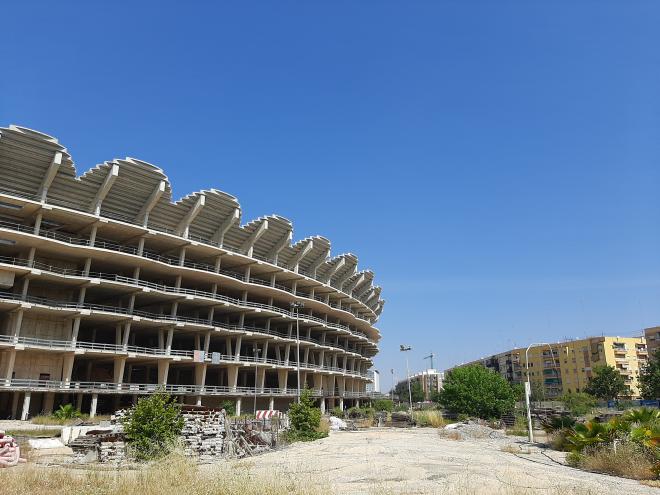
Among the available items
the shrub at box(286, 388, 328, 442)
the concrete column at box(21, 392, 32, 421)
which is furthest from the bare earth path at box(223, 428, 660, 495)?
the concrete column at box(21, 392, 32, 421)

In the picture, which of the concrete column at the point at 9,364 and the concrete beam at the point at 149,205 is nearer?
the concrete column at the point at 9,364

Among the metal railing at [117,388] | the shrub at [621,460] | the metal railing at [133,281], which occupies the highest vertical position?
the metal railing at [133,281]

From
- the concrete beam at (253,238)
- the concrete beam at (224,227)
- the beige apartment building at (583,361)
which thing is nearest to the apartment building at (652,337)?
the beige apartment building at (583,361)

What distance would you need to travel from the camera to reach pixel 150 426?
18844 mm

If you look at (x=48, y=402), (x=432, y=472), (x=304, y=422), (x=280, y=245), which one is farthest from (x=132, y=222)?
(x=432, y=472)

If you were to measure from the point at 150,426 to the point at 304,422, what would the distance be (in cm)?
1261

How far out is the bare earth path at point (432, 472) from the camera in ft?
40.6

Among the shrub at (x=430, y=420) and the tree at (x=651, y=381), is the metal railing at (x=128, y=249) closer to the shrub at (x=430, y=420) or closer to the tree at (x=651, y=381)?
the shrub at (x=430, y=420)

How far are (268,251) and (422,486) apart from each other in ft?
148

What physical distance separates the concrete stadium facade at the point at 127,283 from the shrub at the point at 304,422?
57.7ft

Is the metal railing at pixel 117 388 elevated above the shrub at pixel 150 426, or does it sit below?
above

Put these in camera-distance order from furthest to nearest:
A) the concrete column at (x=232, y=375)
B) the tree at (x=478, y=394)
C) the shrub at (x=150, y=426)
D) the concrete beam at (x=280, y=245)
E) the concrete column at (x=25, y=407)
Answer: the concrete beam at (x=280, y=245) → the concrete column at (x=232, y=375) → the tree at (x=478, y=394) → the concrete column at (x=25, y=407) → the shrub at (x=150, y=426)

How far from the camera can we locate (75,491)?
10.2 m

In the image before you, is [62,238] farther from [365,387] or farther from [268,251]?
[365,387]
